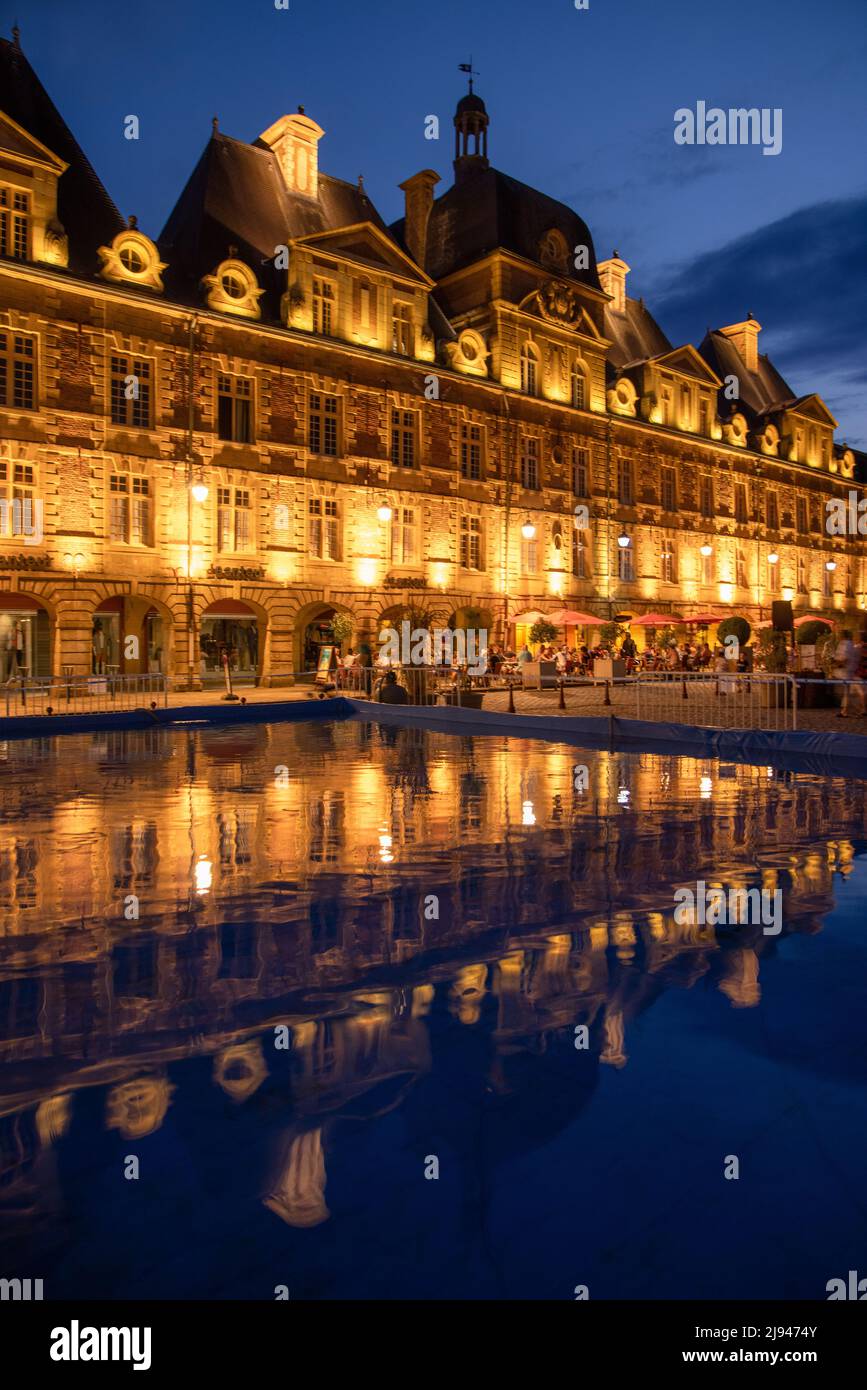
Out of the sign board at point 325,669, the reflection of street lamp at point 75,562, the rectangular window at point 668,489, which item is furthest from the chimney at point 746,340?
the reflection of street lamp at point 75,562

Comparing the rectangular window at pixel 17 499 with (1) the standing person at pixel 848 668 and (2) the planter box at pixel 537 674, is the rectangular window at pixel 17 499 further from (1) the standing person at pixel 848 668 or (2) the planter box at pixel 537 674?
(1) the standing person at pixel 848 668

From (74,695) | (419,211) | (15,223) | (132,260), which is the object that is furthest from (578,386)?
(74,695)

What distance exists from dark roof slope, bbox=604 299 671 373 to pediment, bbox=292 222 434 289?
14259 millimetres

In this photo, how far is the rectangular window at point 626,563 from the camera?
4241cm

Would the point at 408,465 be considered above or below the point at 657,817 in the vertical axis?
above

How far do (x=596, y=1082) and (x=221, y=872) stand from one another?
159 inches

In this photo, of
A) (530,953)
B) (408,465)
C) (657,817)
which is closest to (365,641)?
(408,465)

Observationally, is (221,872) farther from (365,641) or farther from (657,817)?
(365,641)

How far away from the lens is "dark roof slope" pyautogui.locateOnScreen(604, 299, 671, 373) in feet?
152

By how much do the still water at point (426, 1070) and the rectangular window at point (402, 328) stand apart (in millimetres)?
30415

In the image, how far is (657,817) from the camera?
9.23 m

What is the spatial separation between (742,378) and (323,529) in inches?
1384
